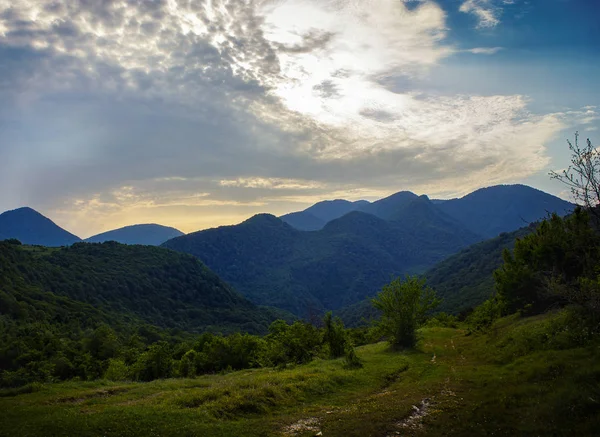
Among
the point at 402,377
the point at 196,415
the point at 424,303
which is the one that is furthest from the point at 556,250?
A: the point at 196,415

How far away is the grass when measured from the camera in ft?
66.2

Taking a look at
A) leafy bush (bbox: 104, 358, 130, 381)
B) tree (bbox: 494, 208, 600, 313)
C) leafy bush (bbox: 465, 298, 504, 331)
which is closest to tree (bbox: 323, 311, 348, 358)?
leafy bush (bbox: 465, 298, 504, 331)

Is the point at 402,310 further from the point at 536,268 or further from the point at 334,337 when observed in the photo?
the point at 536,268

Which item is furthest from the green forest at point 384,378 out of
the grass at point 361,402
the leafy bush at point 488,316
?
the leafy bush at point 488,316

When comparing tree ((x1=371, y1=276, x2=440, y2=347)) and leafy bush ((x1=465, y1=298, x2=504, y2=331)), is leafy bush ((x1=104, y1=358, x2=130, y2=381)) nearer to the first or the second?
tree ((x1=371, y1=276, x2=440, y2=347))

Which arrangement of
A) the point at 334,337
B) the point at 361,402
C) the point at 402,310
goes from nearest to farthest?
the point at 361,402 → the point at 402,310 → the point at 334,337

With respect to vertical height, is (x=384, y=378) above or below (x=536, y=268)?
below

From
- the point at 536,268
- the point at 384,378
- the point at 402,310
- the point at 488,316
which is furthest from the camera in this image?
the point at 488,316

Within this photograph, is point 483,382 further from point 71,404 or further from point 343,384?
point 71,404

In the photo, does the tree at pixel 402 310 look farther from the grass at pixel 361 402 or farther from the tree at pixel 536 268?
the grass at pixel 361 402

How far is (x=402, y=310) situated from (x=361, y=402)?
29.2m

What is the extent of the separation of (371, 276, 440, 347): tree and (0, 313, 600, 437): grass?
15697mm

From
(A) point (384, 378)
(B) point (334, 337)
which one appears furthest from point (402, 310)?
(A) point (384, 378)

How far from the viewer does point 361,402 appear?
1126 inches
